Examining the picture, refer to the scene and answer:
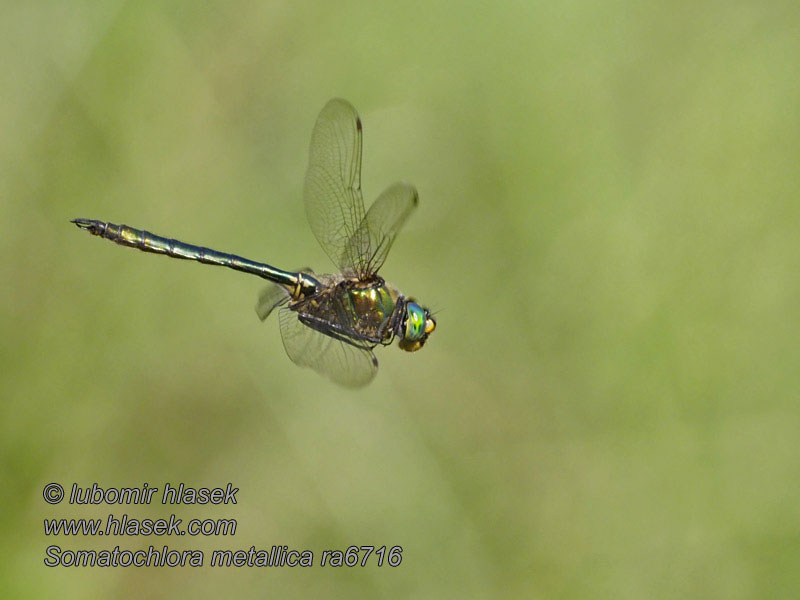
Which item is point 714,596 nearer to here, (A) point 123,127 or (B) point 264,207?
(B) point 264,207

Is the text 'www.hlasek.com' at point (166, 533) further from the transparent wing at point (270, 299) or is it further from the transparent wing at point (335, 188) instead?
the transparent wing at point (335, 188)

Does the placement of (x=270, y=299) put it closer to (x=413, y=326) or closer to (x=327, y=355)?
(x=327, y=355)

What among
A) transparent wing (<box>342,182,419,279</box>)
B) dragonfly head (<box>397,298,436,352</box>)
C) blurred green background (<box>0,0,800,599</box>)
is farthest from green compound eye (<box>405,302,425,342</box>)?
blurred green background (<box>0,0,800,599</box>)

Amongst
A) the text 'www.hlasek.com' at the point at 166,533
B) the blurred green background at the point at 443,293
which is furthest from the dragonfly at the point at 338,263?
the text 'www.hlasek.com' at the point at 166,533

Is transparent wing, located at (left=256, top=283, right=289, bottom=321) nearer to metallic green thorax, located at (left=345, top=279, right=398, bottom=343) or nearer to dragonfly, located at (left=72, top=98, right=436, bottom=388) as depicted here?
dragonfly, located at (left=72, top=98, right=436, bottom=388)

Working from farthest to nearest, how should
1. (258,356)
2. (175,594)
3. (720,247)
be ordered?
(720,247) < (258,356) < (175,594)

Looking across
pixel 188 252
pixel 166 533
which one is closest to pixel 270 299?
pixel 188 252

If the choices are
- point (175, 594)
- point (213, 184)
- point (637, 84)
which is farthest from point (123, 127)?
point (637, 84)
